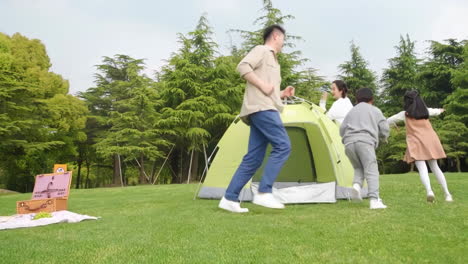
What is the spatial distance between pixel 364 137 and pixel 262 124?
1289 mm

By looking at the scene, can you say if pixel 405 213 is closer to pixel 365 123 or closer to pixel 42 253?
pixel 365 123

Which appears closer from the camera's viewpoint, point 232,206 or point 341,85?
point 232,206

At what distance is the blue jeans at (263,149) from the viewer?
156 inches

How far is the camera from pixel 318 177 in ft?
21.9

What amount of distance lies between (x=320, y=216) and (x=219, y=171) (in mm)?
2418

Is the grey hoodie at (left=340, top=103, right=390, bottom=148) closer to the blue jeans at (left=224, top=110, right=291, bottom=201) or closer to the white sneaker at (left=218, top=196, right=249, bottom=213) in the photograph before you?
the blue jeans at (left=224, top=110, right=291, bottom=201)

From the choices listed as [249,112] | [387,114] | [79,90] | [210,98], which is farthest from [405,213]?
[79,90]

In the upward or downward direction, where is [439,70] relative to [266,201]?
upward

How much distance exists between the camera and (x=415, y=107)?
16.4 ft

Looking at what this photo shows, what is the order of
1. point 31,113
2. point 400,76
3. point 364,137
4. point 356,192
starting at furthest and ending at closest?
point 400,76, point 31,113, point 356,192, point 364,137

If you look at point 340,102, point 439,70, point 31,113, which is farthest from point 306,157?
point 439,70

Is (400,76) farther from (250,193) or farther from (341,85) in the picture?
(250,193)

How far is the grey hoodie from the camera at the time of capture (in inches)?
179

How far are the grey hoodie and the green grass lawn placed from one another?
0.89 m
